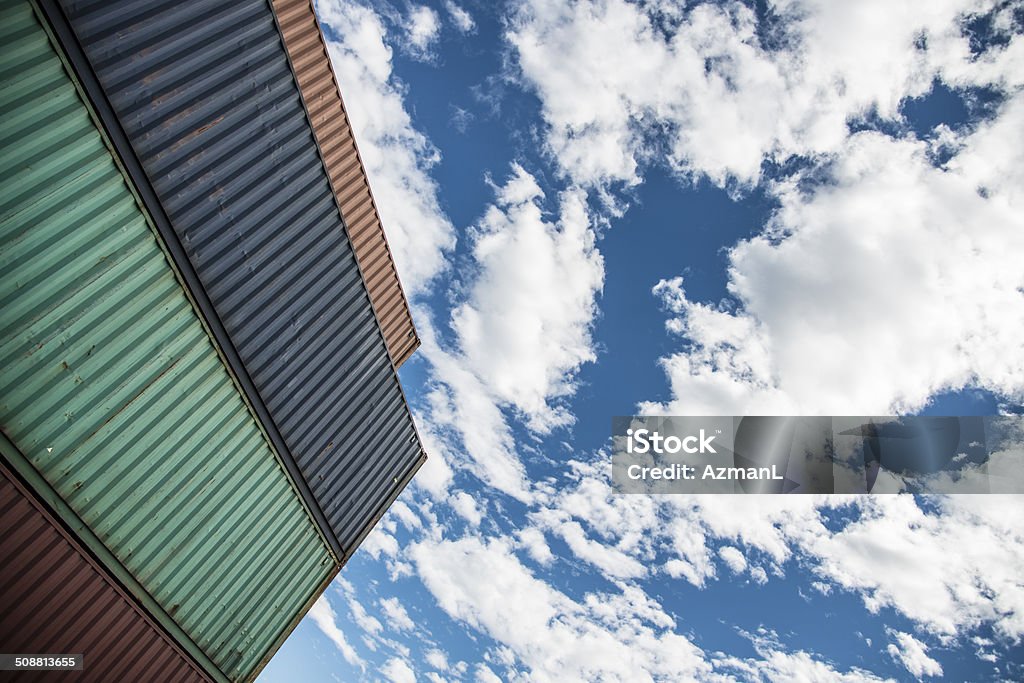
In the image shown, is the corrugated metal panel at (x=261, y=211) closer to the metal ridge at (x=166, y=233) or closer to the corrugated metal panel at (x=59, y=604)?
the metal ridge at (x=166, y=233)

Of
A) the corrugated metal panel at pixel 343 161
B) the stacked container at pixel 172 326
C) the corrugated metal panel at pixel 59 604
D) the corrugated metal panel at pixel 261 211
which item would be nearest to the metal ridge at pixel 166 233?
Answer: the stacked container at pixel 172 326

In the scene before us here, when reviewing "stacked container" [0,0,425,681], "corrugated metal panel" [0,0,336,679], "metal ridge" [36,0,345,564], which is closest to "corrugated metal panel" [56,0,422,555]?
"stacked container" [0,0,425,681]

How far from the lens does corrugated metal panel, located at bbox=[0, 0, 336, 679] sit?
8695 mm

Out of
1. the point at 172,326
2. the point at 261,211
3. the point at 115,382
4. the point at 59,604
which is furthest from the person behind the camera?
the point at 261,211

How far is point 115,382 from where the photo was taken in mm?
10312

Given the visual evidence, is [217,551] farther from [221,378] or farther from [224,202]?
[224,202]

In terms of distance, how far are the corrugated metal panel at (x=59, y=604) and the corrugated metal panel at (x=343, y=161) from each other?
9960 millimetres

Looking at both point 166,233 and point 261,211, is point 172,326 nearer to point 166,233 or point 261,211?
point 166,233

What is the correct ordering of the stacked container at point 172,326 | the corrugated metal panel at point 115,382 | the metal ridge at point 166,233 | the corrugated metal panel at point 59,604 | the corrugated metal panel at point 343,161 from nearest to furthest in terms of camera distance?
the corrugated metal panel at point 59,604, the corrugated metal panel at point 115,382, the stacked container at point 172,326, the metal ridge at point 166,233, the corrugated metal panel at point 343,161

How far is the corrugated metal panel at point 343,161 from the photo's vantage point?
15.9m

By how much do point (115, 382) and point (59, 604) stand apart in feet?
13.2

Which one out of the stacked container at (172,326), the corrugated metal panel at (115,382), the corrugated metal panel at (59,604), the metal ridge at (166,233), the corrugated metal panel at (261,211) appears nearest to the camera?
the corrugated metal panel at (59,604)

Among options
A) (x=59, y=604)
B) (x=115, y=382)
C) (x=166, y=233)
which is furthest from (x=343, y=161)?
(x=59, y=604)

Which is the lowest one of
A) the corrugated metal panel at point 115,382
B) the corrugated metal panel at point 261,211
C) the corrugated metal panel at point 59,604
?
the corrugated metal panel at point 59,604
